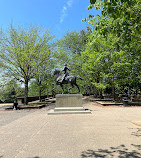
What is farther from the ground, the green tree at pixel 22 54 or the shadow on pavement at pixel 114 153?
the green tree at pixel 22 54

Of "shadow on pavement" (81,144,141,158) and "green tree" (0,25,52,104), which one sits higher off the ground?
"green tree" (0,25,52,104)

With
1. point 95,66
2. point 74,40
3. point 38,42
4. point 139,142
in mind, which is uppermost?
point 74,40

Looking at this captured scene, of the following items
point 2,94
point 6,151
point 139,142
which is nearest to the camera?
point 6,151

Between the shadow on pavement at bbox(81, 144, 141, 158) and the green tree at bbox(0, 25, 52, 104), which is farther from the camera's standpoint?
the green tree at bbox(0, 25, 52, 104)

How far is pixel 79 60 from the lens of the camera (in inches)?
1298

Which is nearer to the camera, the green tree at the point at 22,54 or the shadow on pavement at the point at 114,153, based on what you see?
the shadow on pavement at the point at 114,153

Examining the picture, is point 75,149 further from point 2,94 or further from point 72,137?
point 2,94

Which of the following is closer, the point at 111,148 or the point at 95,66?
the point at 111,148

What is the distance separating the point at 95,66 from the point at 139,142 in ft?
67.5

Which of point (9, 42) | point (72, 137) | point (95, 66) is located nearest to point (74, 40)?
point (95, 66)

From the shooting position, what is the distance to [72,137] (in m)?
5.77

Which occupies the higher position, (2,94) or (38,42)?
(38,42)

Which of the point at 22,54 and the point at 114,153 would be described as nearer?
the point at 114,153

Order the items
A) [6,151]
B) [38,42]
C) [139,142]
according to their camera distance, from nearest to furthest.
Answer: [6,151] < [139,142] < [38,42]
